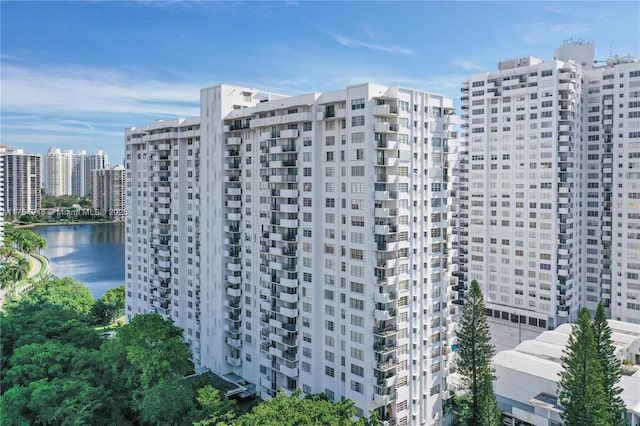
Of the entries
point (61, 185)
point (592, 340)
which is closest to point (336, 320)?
point (592, 340)

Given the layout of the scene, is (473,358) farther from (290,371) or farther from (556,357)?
(290,371)

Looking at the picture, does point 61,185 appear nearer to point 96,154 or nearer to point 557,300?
point 96,154

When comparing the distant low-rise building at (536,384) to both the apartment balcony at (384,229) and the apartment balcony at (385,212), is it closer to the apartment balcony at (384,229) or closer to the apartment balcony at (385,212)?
the apartment balcony at (384,229)

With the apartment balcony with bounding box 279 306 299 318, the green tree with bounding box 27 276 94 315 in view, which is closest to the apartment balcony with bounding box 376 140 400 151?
the apartment balcony with bounding box 279 306 299 318

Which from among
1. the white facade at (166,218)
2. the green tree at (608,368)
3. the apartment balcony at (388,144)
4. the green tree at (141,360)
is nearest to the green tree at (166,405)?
the green tree at (141,360)

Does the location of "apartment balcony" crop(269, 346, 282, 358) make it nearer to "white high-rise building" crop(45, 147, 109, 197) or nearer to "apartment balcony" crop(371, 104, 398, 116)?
"apartment balcony" crop(371, 104, 398, 116)

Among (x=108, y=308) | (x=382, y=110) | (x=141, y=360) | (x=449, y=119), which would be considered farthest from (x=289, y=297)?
(x=108, y=308)
